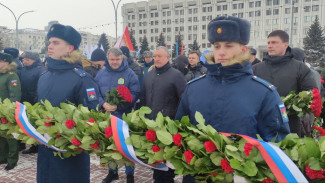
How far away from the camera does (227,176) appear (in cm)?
168

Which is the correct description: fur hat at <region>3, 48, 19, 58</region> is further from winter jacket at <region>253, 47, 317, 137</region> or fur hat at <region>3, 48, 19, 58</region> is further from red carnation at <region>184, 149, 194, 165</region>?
red carnation at <region>184, 149, 194, 165</region>

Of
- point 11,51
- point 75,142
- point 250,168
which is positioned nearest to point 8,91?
point 11,51

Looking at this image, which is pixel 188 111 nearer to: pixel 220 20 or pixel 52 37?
pixel 220 20

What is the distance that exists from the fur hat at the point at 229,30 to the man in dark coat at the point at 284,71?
1937 mm

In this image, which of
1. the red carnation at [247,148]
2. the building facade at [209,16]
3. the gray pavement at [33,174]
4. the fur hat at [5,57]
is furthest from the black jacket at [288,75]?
the building facade at [209,16]

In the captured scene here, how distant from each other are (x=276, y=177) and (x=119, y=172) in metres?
4.22

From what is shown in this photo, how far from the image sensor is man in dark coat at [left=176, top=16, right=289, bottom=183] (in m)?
2.01

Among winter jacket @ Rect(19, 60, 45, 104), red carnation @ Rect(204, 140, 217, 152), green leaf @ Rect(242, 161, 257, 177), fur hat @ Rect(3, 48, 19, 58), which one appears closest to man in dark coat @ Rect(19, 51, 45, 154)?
winter jacket @ Rect(19, 60, 45, 104)

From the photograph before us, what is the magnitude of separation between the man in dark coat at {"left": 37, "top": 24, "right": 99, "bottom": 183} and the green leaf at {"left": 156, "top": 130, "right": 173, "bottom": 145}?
142 cm

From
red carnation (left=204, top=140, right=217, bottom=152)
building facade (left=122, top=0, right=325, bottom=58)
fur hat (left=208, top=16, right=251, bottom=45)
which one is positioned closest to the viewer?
red carnation (left=204, top=140, right=217, bottom=152)

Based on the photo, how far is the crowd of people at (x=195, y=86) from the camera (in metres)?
2.04

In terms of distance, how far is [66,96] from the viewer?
3.15 m

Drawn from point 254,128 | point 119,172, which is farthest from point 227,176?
point 119,172

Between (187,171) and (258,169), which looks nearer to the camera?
(258,169)
